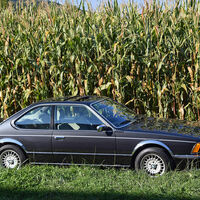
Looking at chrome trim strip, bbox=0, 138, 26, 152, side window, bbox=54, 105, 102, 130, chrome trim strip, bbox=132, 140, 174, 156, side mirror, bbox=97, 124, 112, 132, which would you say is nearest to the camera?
chrome trim strip, bbox=132, 140, 174, 156

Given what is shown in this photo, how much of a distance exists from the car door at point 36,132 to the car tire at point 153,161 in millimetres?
1611

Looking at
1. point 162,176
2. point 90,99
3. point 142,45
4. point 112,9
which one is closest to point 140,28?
point 142,45

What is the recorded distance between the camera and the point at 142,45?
8.97m

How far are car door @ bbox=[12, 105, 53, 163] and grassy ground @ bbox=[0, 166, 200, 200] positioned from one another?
16.8 inches

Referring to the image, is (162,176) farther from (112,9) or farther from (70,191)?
(112,9)

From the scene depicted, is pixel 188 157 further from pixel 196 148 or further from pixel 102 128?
pixel 102 128

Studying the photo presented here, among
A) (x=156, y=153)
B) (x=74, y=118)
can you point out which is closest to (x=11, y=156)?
(x=74, y=118)

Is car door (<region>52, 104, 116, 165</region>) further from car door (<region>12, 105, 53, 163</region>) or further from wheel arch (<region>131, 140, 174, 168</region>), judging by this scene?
wheel arch (<region>131, 140, 174, 168</region>)

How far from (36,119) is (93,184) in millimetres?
1995

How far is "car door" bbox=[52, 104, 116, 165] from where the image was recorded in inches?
248

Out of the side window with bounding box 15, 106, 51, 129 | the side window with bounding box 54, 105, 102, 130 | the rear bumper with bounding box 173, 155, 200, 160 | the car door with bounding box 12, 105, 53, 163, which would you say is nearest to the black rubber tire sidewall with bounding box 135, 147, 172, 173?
the rear bumper with bounding box 173, 155, 200, 160

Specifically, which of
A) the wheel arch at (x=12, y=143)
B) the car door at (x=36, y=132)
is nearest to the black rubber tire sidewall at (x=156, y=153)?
the car door at (x=36, y=132)

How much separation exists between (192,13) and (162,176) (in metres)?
4.74

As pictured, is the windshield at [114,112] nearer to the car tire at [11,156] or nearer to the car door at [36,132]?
the car door at [36,132]
